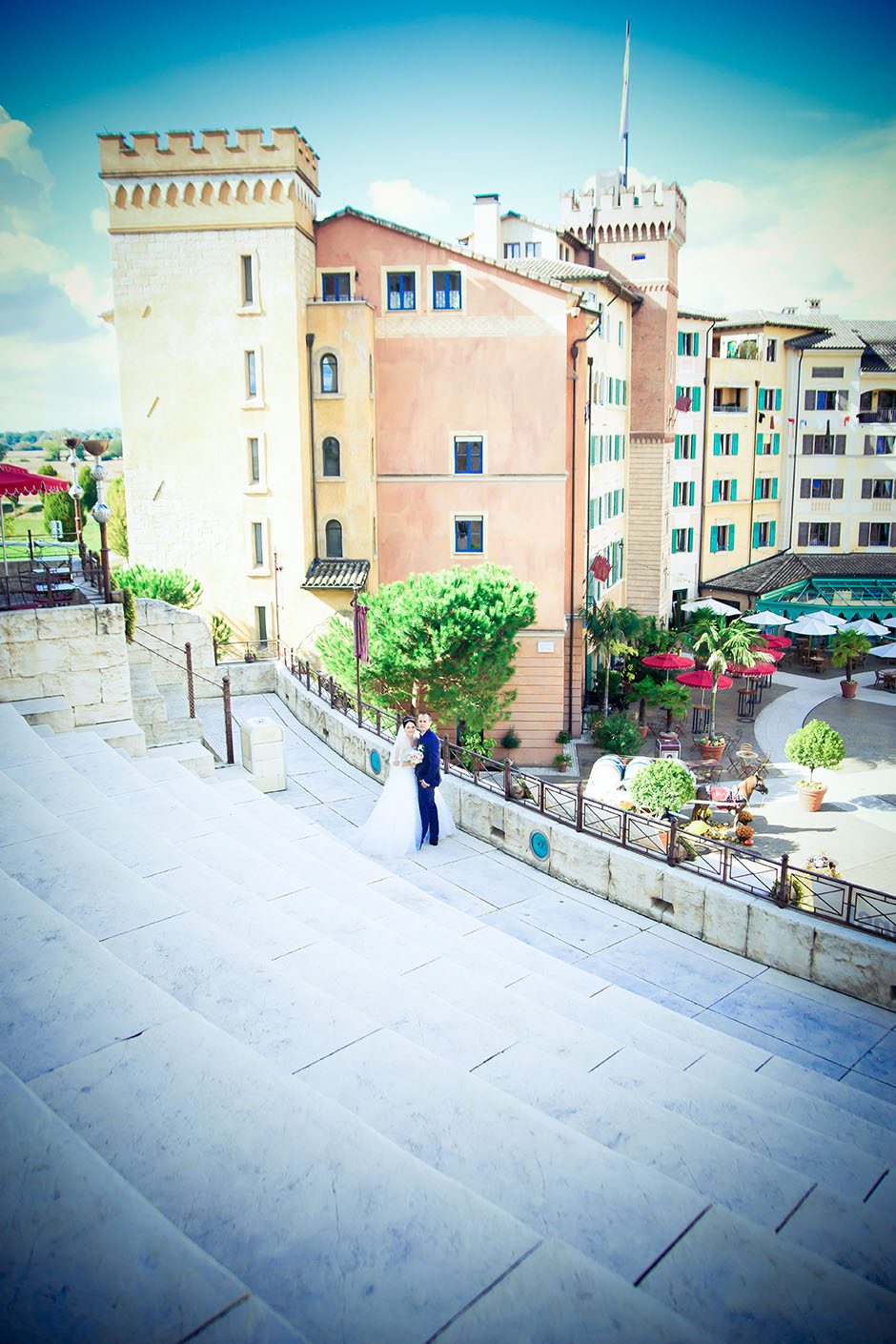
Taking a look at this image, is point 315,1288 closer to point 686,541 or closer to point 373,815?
point 373,815

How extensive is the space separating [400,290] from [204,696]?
14.9 m

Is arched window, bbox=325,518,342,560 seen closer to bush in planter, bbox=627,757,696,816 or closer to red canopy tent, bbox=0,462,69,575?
red canopy tent, bbox=0,462,69,575

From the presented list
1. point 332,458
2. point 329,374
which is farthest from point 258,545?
point 329,374

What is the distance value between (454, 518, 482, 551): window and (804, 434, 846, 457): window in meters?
23.7

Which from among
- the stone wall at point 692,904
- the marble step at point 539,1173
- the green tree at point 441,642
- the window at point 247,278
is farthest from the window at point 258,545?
the marble step at point 539,1173

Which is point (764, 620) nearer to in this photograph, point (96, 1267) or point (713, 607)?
point (713, 607)

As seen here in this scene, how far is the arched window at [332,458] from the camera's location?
2723 cm

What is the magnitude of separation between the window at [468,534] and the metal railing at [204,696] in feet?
34.6

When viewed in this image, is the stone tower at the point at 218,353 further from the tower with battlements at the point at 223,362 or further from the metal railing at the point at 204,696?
the metal railing at the point at 204,696

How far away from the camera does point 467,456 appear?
91.4 feet

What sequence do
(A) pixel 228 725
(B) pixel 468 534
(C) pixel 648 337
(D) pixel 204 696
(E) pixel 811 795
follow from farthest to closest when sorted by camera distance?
(C) pixel 648 337 → (B) pixel 468 534 → (D) pixel 204 696 → (E) pixel 811 795 → (A) pixel 228 725

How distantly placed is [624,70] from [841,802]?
1301 inches

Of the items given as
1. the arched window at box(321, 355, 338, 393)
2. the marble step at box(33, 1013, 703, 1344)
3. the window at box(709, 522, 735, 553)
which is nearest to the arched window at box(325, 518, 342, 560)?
the arched window at box(321, 355, 338, 393)

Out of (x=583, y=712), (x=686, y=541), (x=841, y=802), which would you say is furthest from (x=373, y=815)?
(x=686, y=541)
